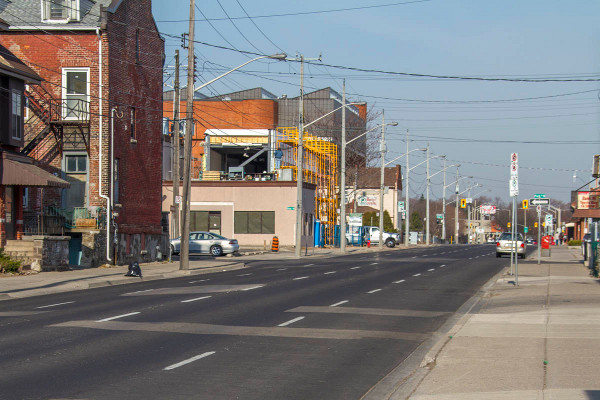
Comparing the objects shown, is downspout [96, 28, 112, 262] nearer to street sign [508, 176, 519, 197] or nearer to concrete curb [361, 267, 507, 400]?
street sign [508, 176, 519, 197]

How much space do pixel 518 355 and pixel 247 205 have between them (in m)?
51.4

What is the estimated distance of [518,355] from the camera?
1125cm

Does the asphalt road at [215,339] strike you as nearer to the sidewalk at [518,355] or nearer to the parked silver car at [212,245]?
the sidewalk at [518,355]

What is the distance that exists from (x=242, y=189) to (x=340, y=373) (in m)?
52.3

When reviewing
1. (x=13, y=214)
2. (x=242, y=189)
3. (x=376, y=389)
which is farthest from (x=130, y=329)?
(x=242, y=189)

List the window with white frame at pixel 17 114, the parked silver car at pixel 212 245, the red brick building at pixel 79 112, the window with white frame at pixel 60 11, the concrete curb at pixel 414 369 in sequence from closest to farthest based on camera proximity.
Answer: the concrete curb at pixel 414 369, the window with white frame at pixel 17 114, the red brick building at pixel 79 112, the window with white frame at pixel 60 11, the parked silver car at pixel 212 245

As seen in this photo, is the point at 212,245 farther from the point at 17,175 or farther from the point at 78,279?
the point at 78,279

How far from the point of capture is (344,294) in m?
21.9

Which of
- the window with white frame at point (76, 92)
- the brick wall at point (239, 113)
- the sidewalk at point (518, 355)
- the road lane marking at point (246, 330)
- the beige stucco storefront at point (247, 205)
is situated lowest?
the road lane marking at point (246, 330)

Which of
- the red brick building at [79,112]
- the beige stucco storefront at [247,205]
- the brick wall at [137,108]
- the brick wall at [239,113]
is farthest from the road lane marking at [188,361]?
the brick wall at [239,113]

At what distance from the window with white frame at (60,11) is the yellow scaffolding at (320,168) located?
32414mm

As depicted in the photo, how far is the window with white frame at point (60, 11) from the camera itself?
35406 mm

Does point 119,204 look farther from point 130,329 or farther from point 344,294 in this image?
point 130,329

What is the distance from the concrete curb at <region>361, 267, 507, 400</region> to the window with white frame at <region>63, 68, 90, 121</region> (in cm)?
2359
